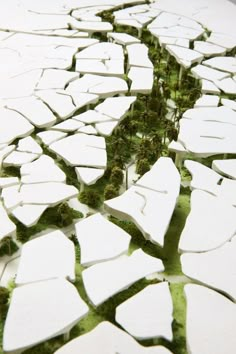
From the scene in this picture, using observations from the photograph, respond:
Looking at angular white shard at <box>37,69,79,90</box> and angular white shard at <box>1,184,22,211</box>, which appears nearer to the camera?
angular white shard at <box>1,184,22,211</box>

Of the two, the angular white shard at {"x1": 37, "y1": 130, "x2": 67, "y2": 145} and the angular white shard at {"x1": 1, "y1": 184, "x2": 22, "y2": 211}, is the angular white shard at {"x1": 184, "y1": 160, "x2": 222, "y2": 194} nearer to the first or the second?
the angular white shard at {"x1": 37, "y1": 130, "x2": 67, "y2": 145}

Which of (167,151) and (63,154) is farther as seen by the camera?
(167,151)

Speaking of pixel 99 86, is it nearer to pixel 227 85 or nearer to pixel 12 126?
pixel 12 126

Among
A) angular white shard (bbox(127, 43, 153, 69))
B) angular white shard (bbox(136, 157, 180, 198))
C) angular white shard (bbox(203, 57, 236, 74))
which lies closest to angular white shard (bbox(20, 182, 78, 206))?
angular white shard (bbox(136, 157, 180, 198))

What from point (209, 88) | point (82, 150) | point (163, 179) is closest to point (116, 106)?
point (82, 150)

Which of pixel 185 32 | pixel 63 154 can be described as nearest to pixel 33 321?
pixel 63 154

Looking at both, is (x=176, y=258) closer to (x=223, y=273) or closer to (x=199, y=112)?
(x=223, y=273)
